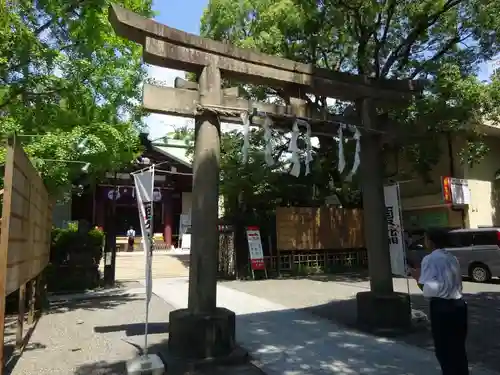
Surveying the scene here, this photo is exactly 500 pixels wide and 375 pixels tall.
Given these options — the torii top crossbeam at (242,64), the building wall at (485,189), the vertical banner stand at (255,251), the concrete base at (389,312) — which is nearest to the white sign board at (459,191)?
the building wall at (485,189)

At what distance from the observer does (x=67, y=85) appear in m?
7.87

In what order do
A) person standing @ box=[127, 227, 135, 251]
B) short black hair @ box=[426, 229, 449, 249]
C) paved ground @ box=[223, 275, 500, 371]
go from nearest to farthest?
short black hair @ box=[426, 229, 449, 249] → paved ground @ box=[223, 275, 500, 371] → person standing @ box=[127, 227, 135, 251]

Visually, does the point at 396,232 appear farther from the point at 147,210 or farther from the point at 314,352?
the point at 147,210

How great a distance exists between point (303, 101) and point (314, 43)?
8208 millimetres

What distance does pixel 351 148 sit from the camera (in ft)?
46.6

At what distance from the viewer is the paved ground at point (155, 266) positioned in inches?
691

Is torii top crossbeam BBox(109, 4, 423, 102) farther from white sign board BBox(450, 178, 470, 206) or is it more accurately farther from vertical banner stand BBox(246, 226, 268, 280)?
white sign board BBox(450, 178, 470, 206)

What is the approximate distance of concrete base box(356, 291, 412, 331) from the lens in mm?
6926

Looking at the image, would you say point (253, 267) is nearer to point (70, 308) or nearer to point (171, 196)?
point (70, 308)

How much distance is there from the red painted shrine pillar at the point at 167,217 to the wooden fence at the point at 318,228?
1280cm

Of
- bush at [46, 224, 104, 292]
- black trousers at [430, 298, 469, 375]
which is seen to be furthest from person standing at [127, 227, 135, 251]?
black trousers at [430, 298, 469, 375]

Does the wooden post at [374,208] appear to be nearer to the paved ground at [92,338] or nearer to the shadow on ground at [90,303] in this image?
the paved ground at [92,338]

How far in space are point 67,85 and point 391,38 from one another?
40.4 ft

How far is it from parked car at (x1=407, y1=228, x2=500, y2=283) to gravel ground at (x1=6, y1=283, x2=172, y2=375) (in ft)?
30.7
